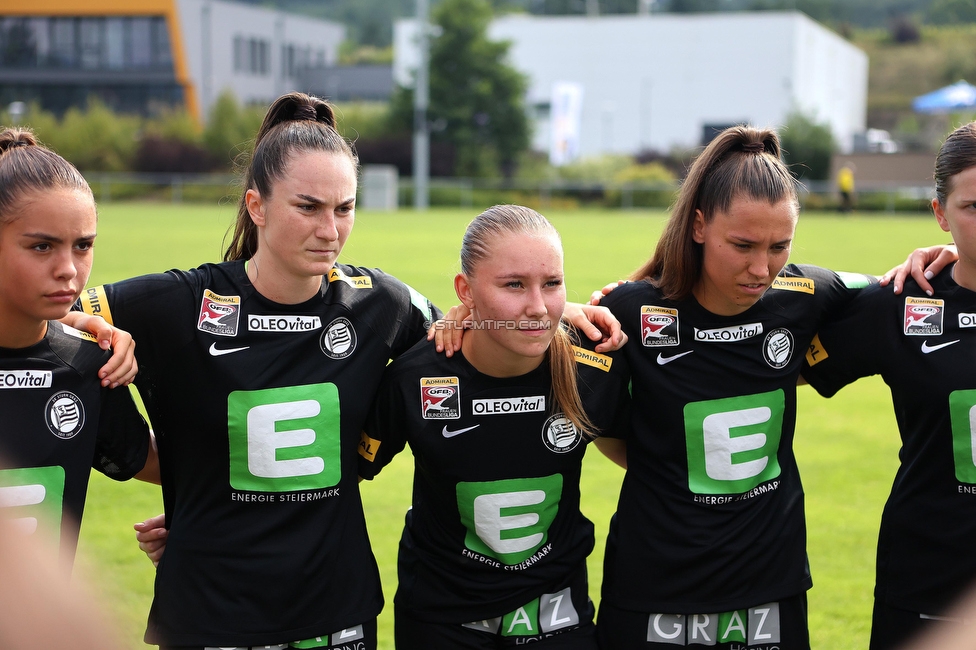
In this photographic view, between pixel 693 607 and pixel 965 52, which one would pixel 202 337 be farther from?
pixel 965 52

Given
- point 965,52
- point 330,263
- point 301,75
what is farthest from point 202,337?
point 965,52

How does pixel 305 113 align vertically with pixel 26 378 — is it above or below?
above

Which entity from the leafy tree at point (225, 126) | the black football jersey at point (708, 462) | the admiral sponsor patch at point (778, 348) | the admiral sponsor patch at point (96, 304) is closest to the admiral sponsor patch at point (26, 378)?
the admiral sponsor patch at point (96, 304)

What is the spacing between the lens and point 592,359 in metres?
3.34

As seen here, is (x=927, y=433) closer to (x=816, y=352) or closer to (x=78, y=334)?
(x=816, y=352)

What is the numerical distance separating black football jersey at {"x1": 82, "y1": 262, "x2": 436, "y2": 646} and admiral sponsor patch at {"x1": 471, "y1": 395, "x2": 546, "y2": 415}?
387mm

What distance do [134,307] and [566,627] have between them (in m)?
1.76

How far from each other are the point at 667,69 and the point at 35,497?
2322 inches

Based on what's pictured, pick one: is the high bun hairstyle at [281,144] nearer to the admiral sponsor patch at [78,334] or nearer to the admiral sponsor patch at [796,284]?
the admiral sponsor patch at [78,334]

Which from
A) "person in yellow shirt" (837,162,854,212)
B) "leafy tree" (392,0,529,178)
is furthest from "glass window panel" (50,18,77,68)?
"person in yellow shirt" (837,162,854,212)

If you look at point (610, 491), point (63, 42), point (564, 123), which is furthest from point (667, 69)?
point (610, 491)

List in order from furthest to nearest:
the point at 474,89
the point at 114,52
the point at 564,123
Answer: the point at 114,52, the point at 474,89, the point at 564,123

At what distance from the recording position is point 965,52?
74.1 m

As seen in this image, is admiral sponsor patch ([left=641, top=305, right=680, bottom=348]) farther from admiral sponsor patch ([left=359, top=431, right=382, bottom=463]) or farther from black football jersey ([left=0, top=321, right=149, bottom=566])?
black football jersey ([left=0, top=321, right=149, bottom=566])
